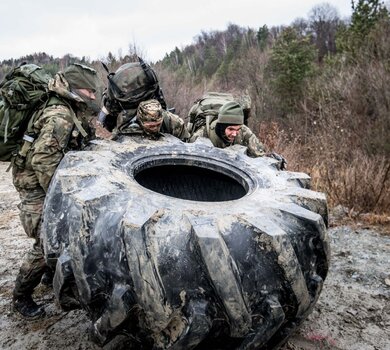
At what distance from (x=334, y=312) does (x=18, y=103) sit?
3.04m

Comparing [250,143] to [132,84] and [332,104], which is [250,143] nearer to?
[132,84]

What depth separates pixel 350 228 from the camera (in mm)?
5332

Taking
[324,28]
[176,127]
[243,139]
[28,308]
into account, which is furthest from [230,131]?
[324,28]

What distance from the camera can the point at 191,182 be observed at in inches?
129

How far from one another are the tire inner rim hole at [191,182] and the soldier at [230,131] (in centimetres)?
112

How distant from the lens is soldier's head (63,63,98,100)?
3.17 m

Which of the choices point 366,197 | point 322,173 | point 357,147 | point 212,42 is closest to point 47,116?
point 366,197

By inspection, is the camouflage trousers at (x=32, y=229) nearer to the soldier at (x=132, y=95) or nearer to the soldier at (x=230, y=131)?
the soldier at (x=132, y=95)

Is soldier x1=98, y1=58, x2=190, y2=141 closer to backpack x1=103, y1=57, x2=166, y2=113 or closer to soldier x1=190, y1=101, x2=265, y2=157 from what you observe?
backpack x1=103, y1=57, x2=166, y2=113

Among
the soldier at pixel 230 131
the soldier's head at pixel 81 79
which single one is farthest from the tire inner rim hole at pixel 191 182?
the soldier at pixel 230 131

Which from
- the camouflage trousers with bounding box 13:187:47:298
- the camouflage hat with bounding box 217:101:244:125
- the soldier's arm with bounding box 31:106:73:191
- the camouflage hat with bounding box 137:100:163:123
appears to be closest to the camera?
the soldier's arm with bounding box 31:106:73:191

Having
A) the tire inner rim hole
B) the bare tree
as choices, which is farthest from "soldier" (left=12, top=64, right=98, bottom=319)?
the bare tree

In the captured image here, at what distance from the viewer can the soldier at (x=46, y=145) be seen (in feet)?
9.66

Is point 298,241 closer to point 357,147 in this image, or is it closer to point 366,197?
point 366,197
